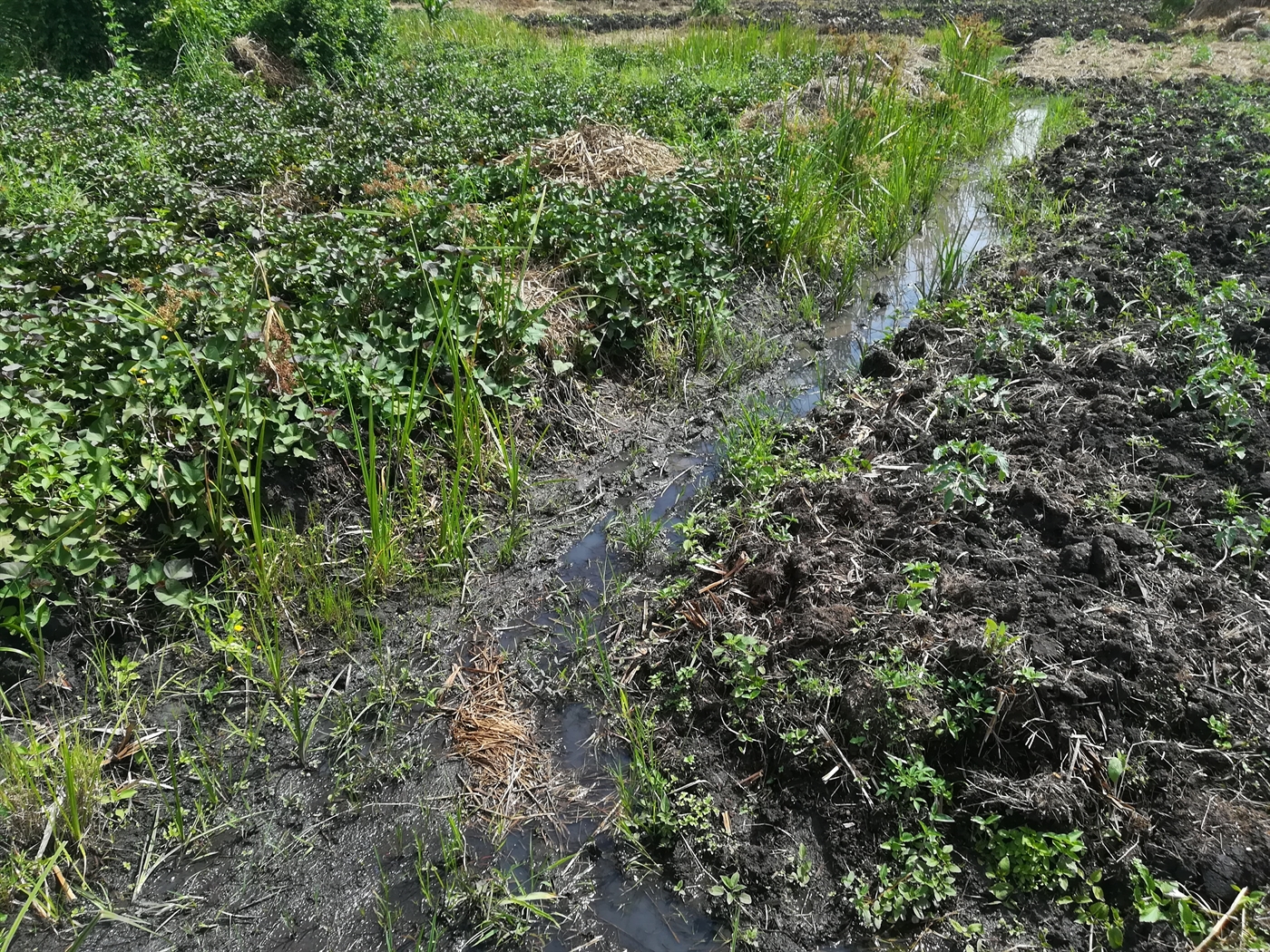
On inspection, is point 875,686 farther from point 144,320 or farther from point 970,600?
point 144,320

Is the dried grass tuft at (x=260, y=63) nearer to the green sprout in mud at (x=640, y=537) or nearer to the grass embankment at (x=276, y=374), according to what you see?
the grass embankment at (x=276, y=374)

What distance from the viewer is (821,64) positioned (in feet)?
31.0

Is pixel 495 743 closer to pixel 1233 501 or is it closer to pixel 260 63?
pixel 1233 501

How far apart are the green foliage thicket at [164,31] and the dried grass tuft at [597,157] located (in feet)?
13.5

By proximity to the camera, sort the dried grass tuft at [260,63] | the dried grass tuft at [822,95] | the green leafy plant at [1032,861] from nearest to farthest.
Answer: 1. the green leafy plant at [1032,861]
2. the dried grass tuft at [822,95]
3. the dried grass tuft at [260,63]

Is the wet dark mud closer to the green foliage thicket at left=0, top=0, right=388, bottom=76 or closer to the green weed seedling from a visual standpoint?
the green foliage thicket at left=0, top=0, right=388, bottom=76

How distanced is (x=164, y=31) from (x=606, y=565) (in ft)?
28.4

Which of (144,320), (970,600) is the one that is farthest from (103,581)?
(970,600)

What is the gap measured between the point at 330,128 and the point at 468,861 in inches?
233

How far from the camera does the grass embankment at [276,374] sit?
259 centimetres

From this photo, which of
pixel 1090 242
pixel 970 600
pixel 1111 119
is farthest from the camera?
pixel 1111 119

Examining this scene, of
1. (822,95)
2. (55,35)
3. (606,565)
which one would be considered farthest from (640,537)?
(55,35)

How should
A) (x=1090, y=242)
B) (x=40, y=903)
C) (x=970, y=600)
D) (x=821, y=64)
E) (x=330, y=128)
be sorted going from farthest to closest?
(x=821, y=64)
(x=330, y=128)
(x=1090, y=242)
(x=970, y=600)
(x=40, y=903)

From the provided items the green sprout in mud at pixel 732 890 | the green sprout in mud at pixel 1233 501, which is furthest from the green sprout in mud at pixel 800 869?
the green sprout in mud at pixel 1233 501
